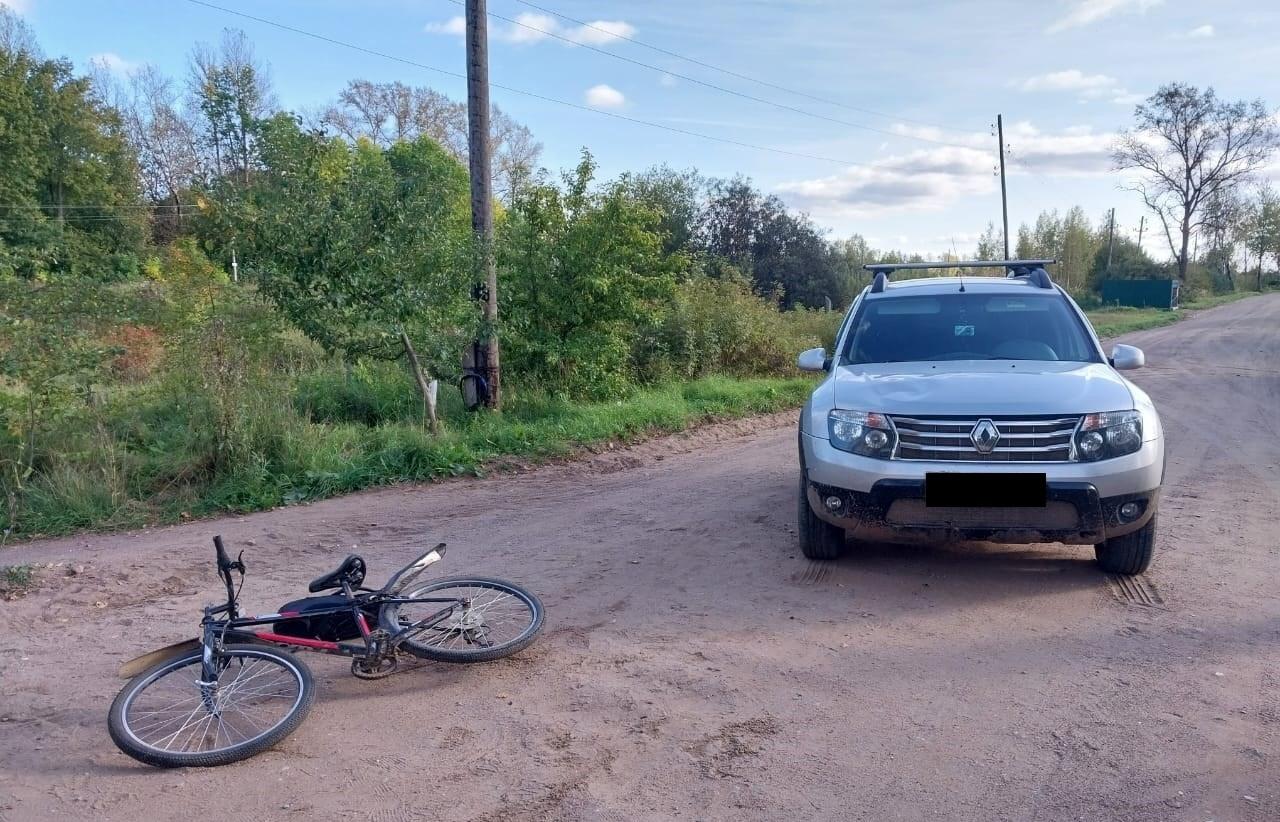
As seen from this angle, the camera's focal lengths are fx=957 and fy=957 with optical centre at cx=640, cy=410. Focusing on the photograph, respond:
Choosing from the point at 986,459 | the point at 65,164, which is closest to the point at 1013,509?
the point at 986,459

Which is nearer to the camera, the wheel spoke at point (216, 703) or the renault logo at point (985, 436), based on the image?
the wheel spoke at point (216, 703)

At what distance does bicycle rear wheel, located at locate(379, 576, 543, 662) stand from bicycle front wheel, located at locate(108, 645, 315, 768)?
1.68 ft

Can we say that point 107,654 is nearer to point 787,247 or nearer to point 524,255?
point 524,255

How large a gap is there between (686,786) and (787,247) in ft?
112

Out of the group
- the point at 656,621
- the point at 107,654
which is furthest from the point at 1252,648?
the point at 107,654

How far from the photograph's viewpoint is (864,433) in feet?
17.6

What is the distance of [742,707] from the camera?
13.4 feet

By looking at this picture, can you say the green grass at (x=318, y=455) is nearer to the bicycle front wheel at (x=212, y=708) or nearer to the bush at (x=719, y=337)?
the bush at (x=719, y=337)

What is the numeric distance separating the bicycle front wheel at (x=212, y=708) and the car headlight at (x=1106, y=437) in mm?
4014

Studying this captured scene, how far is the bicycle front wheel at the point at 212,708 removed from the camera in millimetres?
3645

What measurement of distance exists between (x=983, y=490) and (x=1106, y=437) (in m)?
0.74

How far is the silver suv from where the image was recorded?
5.05 metres

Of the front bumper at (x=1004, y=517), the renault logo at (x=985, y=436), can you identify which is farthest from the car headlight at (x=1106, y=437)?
the renault logo at (x=985, y=436)

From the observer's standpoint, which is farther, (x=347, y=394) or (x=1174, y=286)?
(x=1174, y=286)
